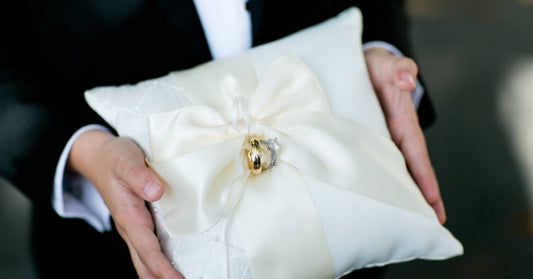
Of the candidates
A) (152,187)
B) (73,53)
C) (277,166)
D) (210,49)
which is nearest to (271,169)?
(277,166)

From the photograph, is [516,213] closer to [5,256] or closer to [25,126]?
[25,126]

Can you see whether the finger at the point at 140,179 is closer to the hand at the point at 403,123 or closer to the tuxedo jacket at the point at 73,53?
the tuxedo jacket at the point at 73,53

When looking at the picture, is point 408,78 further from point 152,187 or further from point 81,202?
point 81,202

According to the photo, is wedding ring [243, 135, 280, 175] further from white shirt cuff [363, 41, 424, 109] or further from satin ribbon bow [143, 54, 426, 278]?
white shirt cuff [363, 41, 424, 109]

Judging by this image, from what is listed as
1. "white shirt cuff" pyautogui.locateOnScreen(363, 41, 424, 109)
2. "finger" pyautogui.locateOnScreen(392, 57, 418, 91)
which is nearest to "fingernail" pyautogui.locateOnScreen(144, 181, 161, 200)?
"finger" pyautogui.locateOnScreen(392, 57, 418, 91)

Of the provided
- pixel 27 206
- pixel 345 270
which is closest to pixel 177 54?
pixel 345 270

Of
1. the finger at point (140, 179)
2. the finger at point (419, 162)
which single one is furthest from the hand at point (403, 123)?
the finger at point (140, 179)
